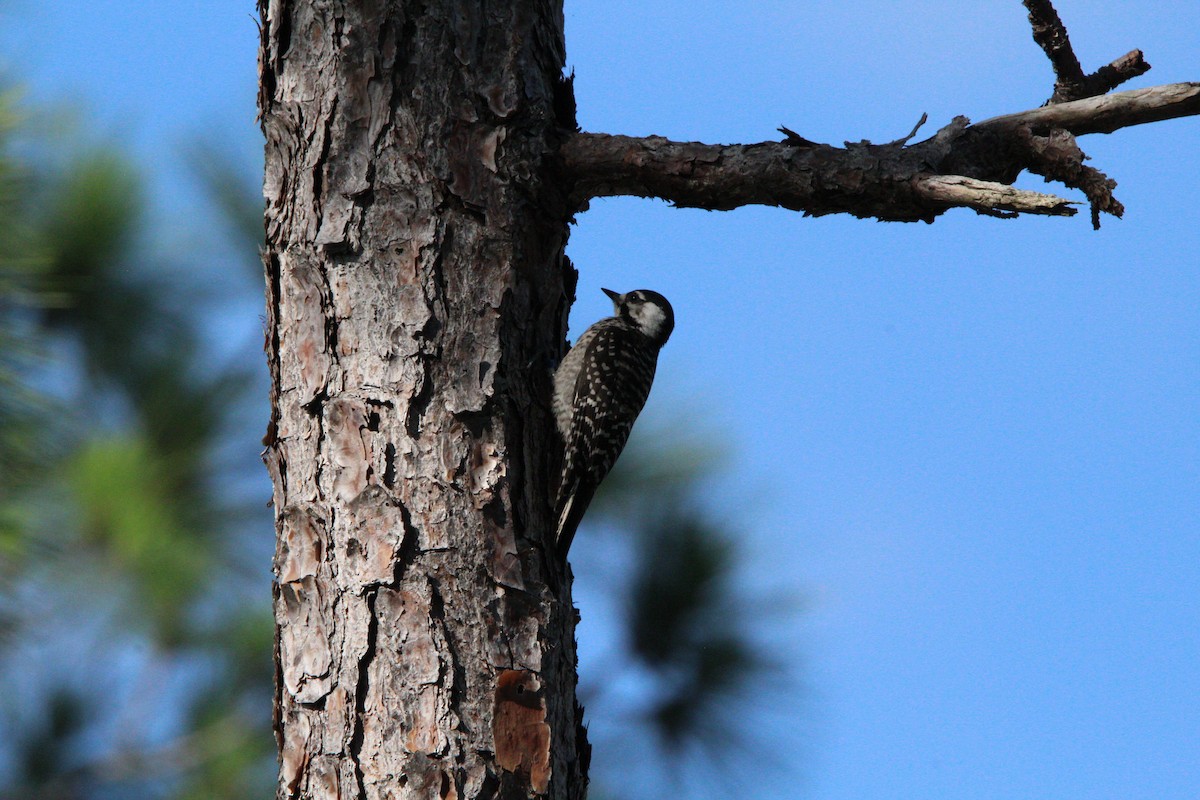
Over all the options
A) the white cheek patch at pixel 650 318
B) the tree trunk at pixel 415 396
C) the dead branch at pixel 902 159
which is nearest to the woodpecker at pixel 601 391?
the white cheek patch at pixel 650 318

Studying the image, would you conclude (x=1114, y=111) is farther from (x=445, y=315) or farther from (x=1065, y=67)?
(x=445, y=315)

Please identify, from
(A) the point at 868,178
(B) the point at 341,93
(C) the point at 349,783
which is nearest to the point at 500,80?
(B) the point at 341,93

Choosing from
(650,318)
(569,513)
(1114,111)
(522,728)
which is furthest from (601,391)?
(1114,111)

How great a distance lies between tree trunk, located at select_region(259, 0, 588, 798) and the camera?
7.62 ft

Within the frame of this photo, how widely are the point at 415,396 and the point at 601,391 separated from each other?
1.34 meters

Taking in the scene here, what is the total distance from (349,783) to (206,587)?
113 inches

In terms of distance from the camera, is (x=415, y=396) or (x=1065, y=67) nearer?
(x=415, y=396)

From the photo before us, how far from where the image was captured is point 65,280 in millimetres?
5086

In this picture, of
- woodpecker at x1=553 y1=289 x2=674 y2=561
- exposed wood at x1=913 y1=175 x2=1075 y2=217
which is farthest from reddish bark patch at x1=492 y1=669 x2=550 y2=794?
exposed wood at x1=913 y1=175 x2=1075 y2=217

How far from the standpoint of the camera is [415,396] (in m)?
2.49

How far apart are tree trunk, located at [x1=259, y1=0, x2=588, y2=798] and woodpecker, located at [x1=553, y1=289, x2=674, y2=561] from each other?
0.97 ft

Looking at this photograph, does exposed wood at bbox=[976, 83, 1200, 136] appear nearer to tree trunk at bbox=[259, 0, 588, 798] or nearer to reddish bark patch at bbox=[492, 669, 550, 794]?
tree trunk at bbox=[259, 0, 588, 798]

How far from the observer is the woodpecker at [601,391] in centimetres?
320

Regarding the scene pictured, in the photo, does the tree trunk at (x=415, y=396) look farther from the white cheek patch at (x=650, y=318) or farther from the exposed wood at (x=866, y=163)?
the white cheek patch at (x=650, y=318)
